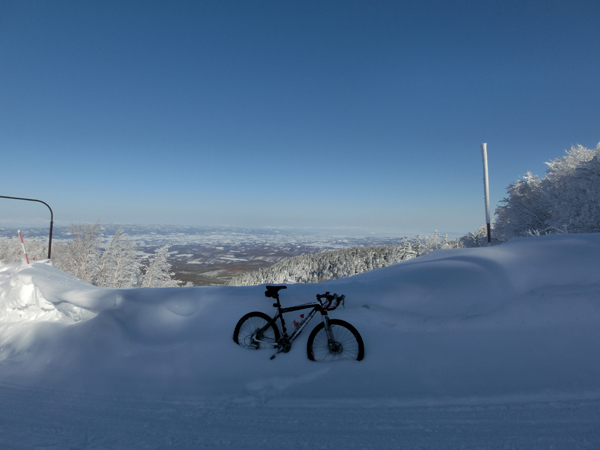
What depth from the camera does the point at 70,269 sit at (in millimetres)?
26484

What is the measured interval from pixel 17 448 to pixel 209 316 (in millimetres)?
2442

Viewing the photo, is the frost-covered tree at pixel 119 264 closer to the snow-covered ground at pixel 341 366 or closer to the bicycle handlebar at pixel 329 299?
the snow-covered ground at pixel 341 366

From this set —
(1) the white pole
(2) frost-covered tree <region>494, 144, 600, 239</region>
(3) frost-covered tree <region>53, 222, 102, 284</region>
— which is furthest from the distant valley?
(1) the white pole

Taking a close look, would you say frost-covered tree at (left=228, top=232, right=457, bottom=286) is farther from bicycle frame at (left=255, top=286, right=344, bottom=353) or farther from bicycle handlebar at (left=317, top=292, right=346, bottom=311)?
bicycle frame at (left=255, top=286, right=344, bottom=353)

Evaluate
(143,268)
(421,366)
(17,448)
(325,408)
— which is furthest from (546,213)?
(143,268)

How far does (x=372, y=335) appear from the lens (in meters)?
4.27

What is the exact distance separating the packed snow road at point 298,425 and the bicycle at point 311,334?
31.8 inches

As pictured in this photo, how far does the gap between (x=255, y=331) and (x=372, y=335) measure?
183 centimetres

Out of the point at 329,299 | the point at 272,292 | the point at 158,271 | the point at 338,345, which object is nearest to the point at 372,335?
the point at 338,345

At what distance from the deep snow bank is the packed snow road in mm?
236

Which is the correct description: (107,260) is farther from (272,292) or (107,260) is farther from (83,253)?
(272,292)

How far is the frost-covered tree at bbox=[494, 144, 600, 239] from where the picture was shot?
14.0 meters

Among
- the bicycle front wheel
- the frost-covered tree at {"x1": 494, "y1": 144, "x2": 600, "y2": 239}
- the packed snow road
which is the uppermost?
the frost-covered tree at {"x1": 494, "y1": 144, "x2": 600, "y2": 239}

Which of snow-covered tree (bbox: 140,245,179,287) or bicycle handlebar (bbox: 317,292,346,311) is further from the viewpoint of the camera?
snow-covered tree (bbox: 140,245,179,287)
